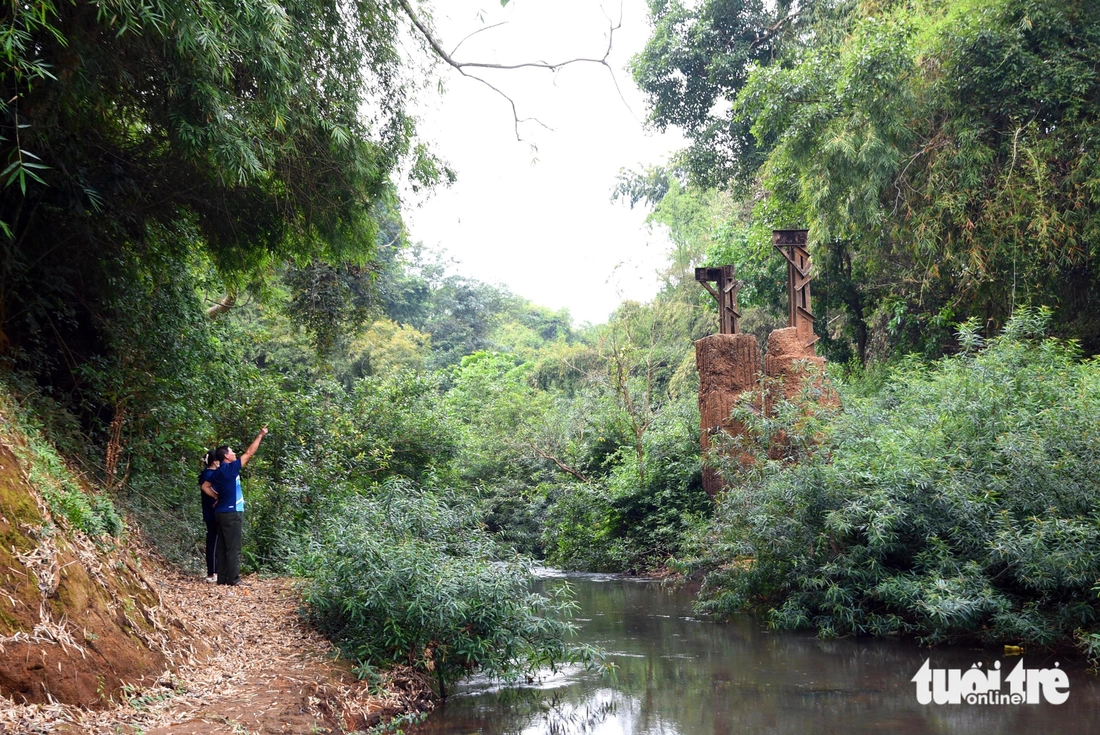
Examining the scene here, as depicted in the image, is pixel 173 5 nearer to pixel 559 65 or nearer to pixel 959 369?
pixel 559 65

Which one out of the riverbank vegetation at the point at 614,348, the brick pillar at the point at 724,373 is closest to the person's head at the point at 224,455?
the riverbank vegetation at the point at 614,348

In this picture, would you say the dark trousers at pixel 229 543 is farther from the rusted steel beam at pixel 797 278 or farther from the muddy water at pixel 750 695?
the rusted steel beam at pixel 797 278

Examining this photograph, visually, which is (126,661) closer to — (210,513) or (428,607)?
(428,607)

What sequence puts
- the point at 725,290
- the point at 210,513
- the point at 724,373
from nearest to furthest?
the point at 210,513 < the point at 724,373 < the point at 725,290

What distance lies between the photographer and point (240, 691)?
6.00m

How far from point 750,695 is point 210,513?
5923 millimetres

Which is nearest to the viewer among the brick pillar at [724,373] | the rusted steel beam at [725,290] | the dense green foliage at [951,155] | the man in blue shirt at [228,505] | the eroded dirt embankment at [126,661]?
the eroded dirt embankment at [126,661]

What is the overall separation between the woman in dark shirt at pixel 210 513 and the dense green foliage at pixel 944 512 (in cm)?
612

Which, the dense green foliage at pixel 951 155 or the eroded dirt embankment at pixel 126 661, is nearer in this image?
the eroded dirt embankment at pixel 126 661

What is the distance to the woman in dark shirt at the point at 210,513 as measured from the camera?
30.8 ft

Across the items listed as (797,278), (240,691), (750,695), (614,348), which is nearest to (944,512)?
(750,695)

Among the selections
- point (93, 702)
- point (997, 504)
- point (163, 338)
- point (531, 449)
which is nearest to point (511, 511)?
point (531, 449)

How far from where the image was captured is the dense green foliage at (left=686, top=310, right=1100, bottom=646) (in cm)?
824

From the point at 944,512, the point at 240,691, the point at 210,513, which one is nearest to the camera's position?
the point at 240,691
